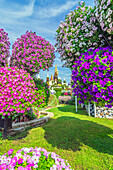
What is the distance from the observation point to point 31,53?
6113mm

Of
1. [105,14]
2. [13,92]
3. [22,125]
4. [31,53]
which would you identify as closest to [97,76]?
[105,14]

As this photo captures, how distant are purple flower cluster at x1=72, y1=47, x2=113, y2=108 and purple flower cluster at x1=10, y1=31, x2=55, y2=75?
3.19 m

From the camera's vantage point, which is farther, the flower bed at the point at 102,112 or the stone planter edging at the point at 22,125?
the flower bed at the point at 102,112

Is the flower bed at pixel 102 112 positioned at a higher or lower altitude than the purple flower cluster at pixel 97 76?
lower

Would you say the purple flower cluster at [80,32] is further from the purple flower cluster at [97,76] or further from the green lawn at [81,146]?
the green lawn at [81,146]

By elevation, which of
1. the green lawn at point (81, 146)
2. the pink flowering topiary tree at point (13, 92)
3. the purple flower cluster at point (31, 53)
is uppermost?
the purple flower cluster at point (31, 53)

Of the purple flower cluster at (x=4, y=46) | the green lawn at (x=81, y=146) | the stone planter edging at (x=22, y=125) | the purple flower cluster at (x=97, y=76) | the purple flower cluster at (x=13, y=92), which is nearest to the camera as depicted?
the purple flower cluster at (x=97, y=76)

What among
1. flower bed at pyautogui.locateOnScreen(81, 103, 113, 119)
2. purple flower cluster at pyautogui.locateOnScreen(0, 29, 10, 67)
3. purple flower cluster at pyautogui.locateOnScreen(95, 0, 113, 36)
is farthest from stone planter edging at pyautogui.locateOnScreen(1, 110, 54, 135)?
purple flower cluster at pyautogui.locateOnScreen(95, 0, 113, 36)

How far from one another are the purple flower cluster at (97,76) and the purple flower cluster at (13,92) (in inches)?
97.2

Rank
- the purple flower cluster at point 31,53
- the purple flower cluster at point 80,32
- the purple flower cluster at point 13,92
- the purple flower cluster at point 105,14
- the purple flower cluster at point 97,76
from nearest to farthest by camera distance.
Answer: the purple flower cluster at point 97,76 < the purple flower cluster at point 105,14 < the purple flower cluster at point 80,32 < the purple flower cluster at point 13,92 < the purple flower cluster at point 31,53

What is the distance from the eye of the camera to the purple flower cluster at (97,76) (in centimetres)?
303

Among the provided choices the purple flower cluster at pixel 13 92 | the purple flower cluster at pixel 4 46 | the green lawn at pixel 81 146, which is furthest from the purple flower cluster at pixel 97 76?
the purple flower cluster at pixel 4 46

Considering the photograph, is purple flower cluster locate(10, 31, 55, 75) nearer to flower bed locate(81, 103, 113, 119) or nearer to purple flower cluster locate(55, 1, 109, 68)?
purple flower cluster locate(55, 1, 109, 68)

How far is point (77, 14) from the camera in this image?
4.38 meters
